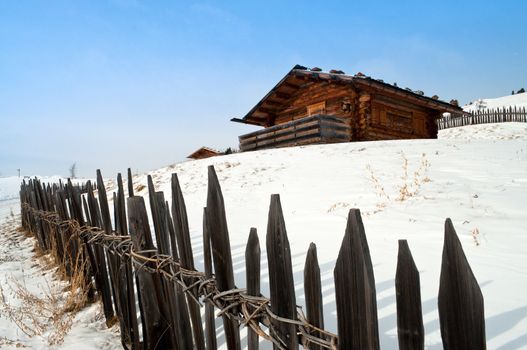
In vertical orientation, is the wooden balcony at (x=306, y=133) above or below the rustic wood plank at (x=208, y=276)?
above

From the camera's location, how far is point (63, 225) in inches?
159

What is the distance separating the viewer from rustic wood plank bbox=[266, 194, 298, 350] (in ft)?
3.77

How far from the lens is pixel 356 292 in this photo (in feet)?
3.04

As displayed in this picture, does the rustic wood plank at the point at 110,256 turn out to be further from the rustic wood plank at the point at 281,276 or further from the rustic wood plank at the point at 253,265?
the rustic wood plank at the point at 281,276

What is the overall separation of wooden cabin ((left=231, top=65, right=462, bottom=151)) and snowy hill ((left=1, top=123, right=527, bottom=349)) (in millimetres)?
3793

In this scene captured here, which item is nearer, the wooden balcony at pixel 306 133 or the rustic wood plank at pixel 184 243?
the rustic wood plank at pixel 184 243

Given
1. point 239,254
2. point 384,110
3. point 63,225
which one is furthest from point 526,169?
point 384,110

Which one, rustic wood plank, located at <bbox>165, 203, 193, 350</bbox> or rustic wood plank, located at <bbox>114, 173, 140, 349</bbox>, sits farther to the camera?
rustic wood plank, located at <bbox>114, 173, 140, 349</bbox>

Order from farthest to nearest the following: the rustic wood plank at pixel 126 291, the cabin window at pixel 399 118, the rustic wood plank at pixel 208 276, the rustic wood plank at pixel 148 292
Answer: the cabin window at pixel 399 118 < the rustic wood plank at pixel 126 291 < the rustic wood plank at pixel 148 292 < the rustic wood plank at pixel 208 276

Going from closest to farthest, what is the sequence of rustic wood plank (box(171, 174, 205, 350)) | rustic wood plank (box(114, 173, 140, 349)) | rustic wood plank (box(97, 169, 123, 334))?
rustic wood plank (box(171, 174, 205, 350)) → rustic wood plank (box(114, 173, 140, 349)) → rustic wood plank (box(97, 169, 123, 334))

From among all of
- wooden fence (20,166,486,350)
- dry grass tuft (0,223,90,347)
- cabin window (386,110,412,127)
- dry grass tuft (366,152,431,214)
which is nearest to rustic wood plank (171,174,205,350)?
wooden fence (20,166,486,350)

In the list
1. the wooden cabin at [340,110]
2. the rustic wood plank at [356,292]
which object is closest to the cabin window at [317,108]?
the wooden cabin at [340,110]

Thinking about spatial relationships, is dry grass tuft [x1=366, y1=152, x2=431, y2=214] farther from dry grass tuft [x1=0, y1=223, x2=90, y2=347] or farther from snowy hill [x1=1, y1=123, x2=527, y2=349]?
dry grass tuft [x1=0, y1=223, x2=90, y2=347]

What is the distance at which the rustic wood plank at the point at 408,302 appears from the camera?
2.66ft
